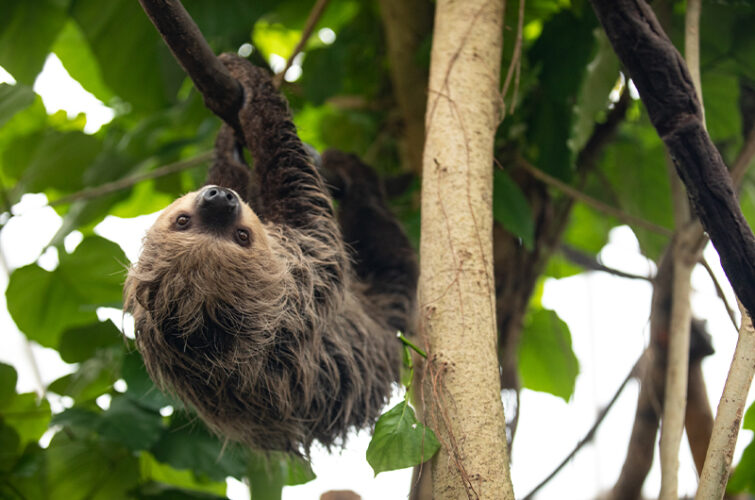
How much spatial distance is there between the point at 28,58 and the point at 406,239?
236 cm

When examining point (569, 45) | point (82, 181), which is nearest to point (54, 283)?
point (82, 181)

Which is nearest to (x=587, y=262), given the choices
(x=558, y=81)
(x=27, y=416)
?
(x=558, y=81)

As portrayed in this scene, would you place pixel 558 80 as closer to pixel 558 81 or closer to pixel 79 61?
pixel 558 81

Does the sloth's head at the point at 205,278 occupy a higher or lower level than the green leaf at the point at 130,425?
higher

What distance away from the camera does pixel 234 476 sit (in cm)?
322

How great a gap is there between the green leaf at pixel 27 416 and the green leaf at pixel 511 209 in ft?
8.82

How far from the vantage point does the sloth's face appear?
9.09 ft

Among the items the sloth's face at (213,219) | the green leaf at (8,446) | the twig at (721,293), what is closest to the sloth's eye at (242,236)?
the sloth's face at (213,219)

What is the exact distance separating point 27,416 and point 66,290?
702 mm

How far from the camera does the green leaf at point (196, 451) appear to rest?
312 cm

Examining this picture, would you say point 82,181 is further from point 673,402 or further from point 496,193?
point 673,402

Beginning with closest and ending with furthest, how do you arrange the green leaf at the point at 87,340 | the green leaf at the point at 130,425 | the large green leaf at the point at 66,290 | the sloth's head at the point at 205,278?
the sloth's head at the point at 205,278, the green leaf at the point at 130,425, the green leaf at the point at 87,340, the large green leaf at the point at 66,290

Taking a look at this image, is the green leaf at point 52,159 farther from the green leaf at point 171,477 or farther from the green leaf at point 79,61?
the green leaf at point 171,477

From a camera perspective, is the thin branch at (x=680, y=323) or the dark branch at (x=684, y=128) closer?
the dark branch at (x=684, y=128)
